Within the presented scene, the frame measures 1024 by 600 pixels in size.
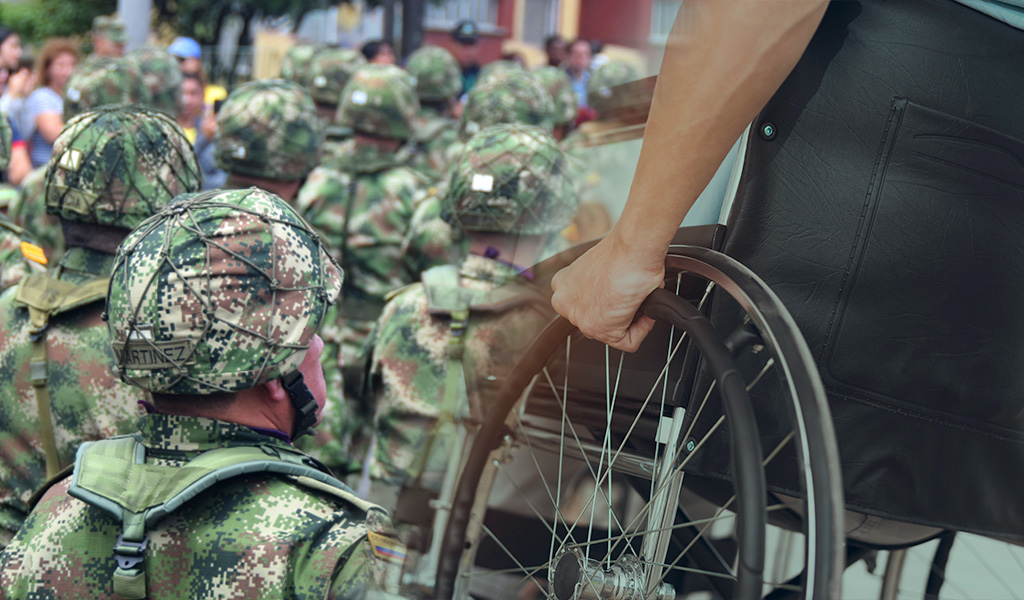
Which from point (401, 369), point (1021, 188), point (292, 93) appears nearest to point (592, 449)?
point (1021, 188)

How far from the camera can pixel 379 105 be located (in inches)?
240

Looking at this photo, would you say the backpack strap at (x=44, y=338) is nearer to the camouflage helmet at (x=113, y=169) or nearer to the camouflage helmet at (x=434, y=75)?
the camouflage helmet at (x=113, y=169)

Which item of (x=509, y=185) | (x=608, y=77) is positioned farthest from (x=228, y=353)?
(x=608, y=77)

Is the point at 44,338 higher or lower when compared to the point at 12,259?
higher

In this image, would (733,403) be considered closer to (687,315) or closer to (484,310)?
(687,315)

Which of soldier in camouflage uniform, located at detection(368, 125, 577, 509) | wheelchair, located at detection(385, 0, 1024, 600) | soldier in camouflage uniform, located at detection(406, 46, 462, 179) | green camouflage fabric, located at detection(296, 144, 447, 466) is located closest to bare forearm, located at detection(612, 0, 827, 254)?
wheelchair, located at detection(385, 0, 1024, 600)

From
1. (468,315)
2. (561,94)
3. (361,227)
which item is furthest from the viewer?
(561,94)

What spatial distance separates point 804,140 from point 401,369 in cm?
203

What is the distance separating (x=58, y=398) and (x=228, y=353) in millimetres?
1089

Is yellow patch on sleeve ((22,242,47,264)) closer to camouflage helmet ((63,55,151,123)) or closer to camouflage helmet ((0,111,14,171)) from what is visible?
camouflage helmet ((0,111,14,171))

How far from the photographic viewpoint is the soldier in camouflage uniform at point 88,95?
506 cm

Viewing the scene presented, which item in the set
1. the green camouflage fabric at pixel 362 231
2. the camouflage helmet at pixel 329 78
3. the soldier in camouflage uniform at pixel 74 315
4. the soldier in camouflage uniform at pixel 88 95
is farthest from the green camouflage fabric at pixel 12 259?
the camouflage helmet at pixel 329 78

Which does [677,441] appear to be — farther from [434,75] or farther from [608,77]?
[608,77]

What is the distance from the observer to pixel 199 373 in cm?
175
